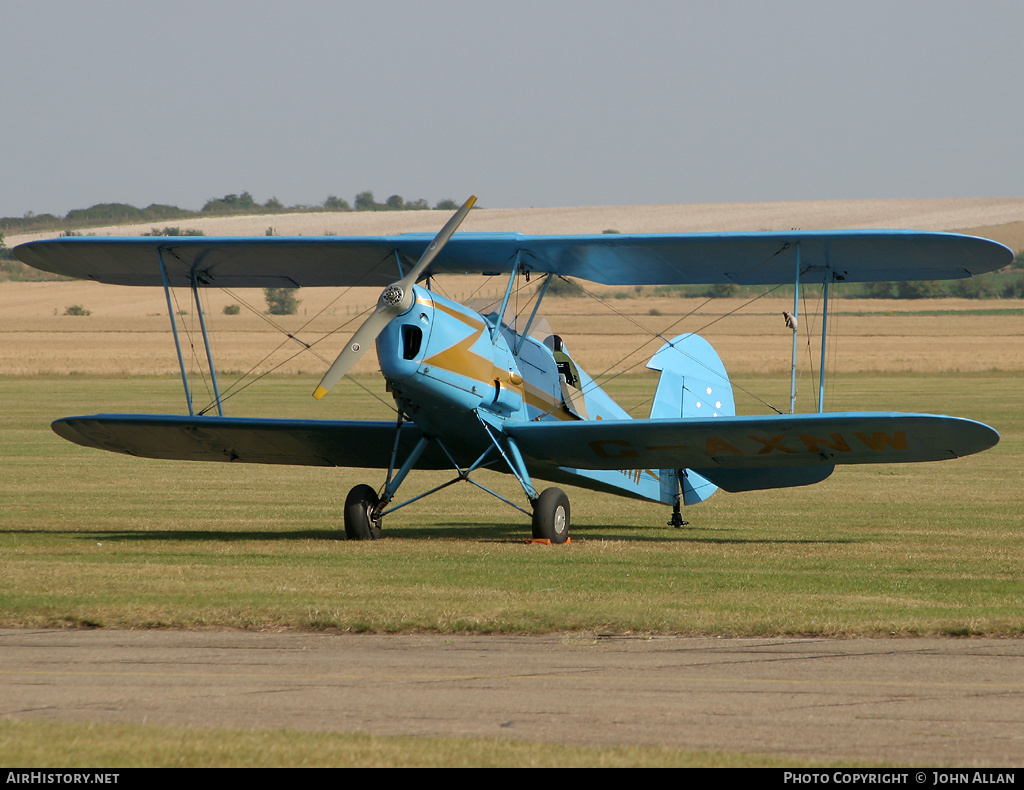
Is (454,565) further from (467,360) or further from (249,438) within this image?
(249,438)

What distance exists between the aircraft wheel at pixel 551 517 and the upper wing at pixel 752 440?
25.9 inches

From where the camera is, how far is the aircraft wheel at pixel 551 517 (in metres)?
12.7

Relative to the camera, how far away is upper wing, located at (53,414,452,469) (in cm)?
1402

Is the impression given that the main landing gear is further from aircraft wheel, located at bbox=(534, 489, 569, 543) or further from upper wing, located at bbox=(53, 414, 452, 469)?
upper wing, located at bbox=(53, 414, 452, 469)

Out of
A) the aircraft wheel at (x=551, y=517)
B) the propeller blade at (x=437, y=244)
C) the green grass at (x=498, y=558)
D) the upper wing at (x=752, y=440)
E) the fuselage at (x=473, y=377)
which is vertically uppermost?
the propeller blade at (x=437, y=244)

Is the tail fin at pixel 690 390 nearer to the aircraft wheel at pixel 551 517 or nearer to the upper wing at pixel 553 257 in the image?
the upper wing at pixel 553 257

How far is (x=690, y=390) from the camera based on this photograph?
1625 centimetres

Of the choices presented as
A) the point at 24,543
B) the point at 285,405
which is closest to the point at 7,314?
the point at 285,405

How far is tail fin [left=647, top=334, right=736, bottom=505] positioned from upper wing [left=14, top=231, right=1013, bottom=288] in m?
1.41

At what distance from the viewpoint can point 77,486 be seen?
19266 mm

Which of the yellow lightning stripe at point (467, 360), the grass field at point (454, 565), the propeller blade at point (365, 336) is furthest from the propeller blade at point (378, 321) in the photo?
the grass field at point (454, 565)

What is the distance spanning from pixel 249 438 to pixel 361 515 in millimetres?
2067
